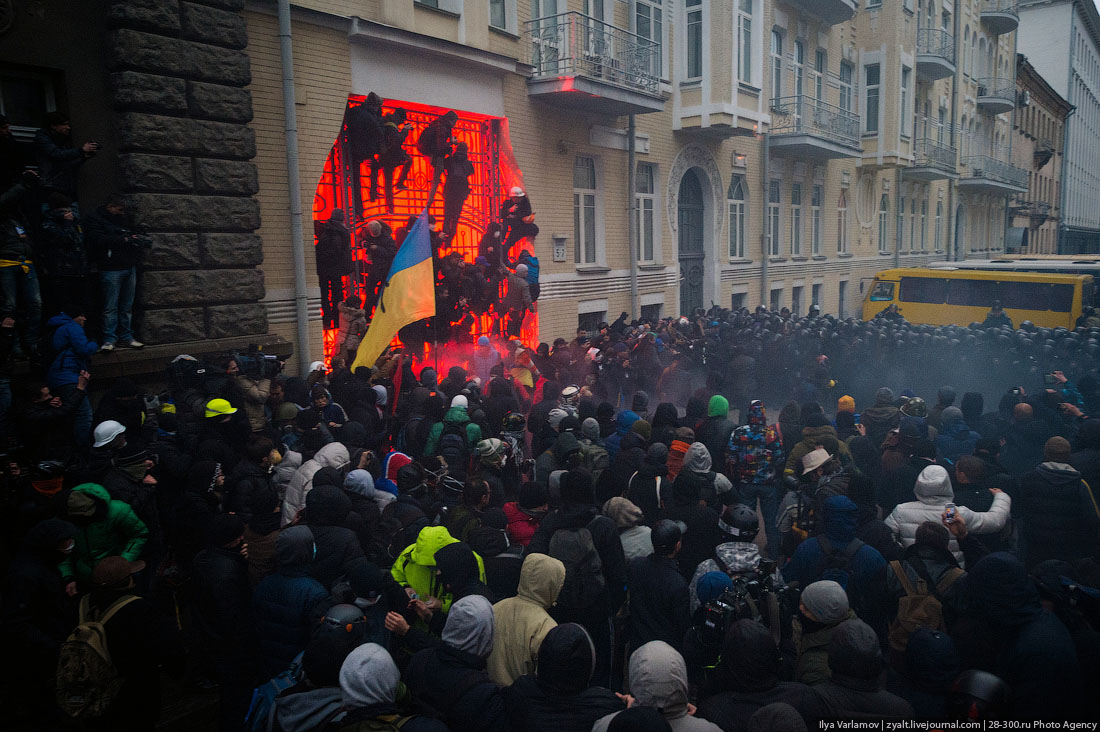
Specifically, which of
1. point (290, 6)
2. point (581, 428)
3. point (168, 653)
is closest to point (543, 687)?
point (168, 653)

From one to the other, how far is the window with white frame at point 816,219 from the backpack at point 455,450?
810 inches

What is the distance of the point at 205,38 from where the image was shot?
8.05 meters

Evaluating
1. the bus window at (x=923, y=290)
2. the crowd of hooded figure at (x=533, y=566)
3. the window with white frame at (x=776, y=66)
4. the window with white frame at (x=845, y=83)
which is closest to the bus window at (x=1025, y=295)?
the bus window at (x=923, y=290)

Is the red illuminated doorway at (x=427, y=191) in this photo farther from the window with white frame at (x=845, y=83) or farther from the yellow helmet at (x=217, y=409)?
the window with white frame at (x=845, y=83)

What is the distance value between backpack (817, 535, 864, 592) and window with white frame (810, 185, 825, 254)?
21.2 m

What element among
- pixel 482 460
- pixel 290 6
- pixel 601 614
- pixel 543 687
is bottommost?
pixel 601 614

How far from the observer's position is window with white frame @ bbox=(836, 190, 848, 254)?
25.7 metres

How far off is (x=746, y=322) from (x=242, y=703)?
11.9m

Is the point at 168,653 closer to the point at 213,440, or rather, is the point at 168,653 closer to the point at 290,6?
the point at 213,440

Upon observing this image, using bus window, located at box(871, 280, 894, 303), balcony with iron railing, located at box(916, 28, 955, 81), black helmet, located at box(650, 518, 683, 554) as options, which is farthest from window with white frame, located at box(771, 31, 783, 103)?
black helmet, located at box(650, 518, 683, 554)

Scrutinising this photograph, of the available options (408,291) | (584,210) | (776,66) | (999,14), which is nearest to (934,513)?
(408,291)

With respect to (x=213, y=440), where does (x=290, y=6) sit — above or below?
above

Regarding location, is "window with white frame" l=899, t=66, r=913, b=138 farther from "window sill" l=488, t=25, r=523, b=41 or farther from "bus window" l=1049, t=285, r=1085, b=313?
"window sill" l=488, t=25, r=523, b=41

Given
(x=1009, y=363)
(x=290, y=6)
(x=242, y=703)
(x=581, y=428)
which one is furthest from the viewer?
(x=1009, y=363)
